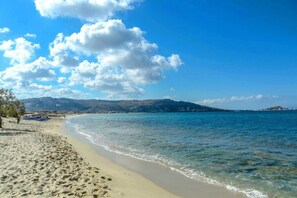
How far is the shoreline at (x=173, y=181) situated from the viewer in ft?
44.7

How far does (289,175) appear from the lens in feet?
57.3

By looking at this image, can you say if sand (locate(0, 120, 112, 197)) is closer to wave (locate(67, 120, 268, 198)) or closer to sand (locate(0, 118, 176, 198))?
sand (locate(0, 118, 176, 198))

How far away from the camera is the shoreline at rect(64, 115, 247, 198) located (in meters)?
13.6

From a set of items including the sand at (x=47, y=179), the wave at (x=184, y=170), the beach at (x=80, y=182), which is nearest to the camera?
the sand at (x=47, y=179)

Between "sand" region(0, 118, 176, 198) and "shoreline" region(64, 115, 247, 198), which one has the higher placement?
"sand" region(0, 118, 176, 198)

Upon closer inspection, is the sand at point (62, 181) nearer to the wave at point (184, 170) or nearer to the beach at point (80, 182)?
the beach at point (80, 182)

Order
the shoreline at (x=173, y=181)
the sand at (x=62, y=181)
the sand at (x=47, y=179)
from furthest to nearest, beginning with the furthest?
the shoreline at (x=173, y=181)
the sand at (x=62, y=181)
the sand at (x=47, y=179)

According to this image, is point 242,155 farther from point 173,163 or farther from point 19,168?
point 19,168

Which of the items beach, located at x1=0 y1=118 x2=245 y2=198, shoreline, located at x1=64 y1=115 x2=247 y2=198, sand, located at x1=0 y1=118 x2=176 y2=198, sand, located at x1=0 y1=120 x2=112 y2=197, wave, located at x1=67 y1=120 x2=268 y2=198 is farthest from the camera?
wave, located at x1=67 y1=120 x2=268 y2=198

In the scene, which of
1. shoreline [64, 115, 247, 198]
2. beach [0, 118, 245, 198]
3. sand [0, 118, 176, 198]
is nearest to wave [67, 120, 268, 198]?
shoreline [64, 115, 247, 198]

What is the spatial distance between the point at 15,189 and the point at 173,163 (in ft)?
39.4

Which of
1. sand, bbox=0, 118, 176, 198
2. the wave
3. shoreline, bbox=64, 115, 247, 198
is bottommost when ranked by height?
shoreline, bbox=64, 115, 247, 198

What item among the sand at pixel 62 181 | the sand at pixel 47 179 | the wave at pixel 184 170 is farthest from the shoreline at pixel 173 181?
the sand at pixel 47 179

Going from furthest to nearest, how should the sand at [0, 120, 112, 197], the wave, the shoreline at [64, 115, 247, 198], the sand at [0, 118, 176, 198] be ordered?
the wave
the shoreline at [64, 115, 247, 198]
the sand at [0, 118, 176, 198]
the sand at [0, 120, 112, 197]
